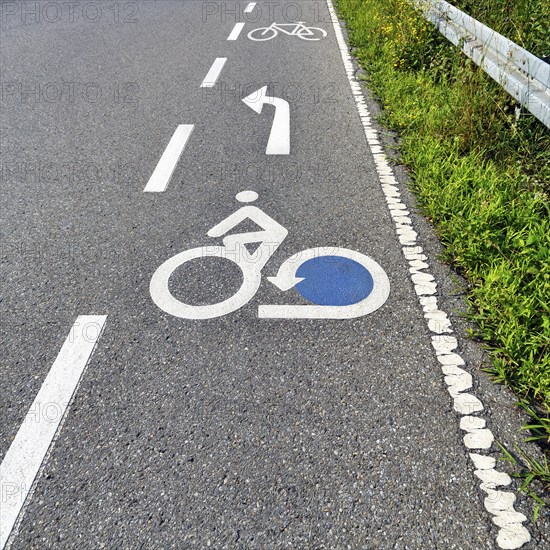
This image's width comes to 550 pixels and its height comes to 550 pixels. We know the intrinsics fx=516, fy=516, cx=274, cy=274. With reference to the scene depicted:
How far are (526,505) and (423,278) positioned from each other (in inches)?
Answer: 63.1

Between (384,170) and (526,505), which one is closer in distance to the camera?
(526,505)

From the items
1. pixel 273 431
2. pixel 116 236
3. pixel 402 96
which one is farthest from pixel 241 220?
pixel 402 96

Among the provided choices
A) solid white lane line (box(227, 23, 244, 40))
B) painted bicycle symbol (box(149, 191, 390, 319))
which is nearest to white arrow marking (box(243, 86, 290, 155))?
painted bicycle symbol (box(149, 191, 390, 319))

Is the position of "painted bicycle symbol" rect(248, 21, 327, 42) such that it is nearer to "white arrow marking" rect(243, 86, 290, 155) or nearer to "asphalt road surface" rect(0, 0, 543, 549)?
"white arrow marking" rect(243, 86, 290, 155)

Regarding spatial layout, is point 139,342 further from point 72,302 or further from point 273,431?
point 273,431

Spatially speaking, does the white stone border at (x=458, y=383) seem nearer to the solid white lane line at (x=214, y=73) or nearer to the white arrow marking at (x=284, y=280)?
the white arrow marking at (x=284, y=280)

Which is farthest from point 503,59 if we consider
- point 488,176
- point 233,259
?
point 233,259

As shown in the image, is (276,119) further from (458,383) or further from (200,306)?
(458,383)

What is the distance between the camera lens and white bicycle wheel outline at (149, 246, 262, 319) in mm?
3178

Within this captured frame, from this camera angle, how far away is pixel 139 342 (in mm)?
2969

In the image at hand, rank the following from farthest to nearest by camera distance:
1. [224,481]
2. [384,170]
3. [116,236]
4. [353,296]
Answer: [384,170] → [116,236] → [353,296] → [224,481]

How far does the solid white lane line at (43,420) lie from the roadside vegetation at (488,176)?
215cm

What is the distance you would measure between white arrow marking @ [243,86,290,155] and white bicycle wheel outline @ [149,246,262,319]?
1.92m

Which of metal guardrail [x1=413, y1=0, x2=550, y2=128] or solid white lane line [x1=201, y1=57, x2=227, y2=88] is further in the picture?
solid white lane line [x1=201, y1=57, x2=227, y2=88]
